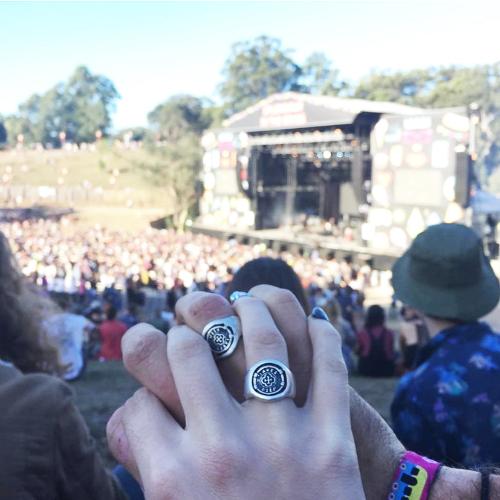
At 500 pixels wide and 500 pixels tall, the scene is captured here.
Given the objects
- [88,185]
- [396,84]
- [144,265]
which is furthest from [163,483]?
[396,84]

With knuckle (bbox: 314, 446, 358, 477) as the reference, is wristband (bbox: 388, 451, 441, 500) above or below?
below

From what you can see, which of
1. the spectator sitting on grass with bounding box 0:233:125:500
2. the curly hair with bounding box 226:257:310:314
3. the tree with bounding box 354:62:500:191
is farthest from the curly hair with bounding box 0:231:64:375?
the tree with bounding box 354:62:500:191

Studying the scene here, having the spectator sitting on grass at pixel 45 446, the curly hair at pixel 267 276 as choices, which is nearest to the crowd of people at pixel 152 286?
the curly hair at pixel 267 276

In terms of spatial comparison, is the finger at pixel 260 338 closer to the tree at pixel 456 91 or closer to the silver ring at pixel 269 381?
the silver ring at pixel 269 381

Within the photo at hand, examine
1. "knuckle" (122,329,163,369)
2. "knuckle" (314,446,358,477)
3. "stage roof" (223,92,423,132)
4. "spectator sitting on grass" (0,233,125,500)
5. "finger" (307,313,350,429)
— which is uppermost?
"stage roof" (223,92,423,132)

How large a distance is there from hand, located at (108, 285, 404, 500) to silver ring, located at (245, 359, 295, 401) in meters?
0.03

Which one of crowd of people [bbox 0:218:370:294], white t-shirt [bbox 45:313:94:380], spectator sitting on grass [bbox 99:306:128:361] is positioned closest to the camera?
white t-shirt [bbox 45:313:94:380]

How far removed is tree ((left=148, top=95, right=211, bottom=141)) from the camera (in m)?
44.8

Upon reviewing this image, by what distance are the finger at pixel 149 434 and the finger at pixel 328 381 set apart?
0.15 m

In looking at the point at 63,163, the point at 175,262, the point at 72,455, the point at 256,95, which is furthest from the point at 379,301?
the point at 256,95

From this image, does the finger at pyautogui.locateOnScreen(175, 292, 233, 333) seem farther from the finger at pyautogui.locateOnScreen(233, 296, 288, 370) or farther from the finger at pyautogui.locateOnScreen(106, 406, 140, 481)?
Answer: the finger at pyautogui.locateOnScreen(106, 406, 140, 481)

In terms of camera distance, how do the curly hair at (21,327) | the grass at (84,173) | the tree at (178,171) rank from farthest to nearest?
the grass at (84,173), the tree at (178,171), the curly hair at (21,327)

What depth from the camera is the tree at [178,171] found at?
31375 mm

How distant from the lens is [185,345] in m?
0.69
